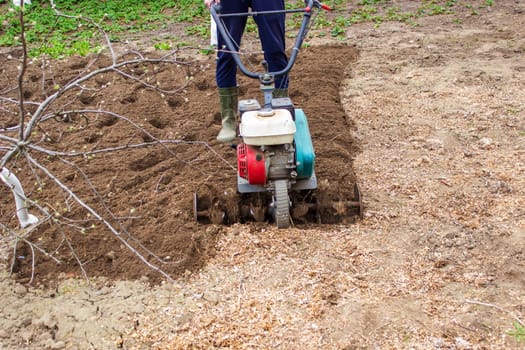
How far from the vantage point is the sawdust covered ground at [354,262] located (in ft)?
9.16

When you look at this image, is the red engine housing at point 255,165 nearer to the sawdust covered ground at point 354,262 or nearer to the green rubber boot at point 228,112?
the sawdust covered ground at point 354,262

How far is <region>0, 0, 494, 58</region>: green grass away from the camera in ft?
29.2

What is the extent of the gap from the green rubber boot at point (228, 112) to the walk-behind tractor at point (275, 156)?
0.90 metres

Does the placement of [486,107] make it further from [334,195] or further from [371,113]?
[334,195]

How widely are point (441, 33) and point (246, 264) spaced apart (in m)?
5.78

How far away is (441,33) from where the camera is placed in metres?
7.86

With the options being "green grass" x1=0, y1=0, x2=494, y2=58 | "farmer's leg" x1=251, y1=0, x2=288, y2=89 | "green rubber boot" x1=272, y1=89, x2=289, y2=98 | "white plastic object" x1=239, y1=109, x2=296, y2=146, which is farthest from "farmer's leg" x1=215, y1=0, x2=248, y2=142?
"green grass" x1=0, y1=0, x2=494, y2=58

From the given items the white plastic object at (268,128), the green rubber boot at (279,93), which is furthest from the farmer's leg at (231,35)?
the white plastic object at (268,128)

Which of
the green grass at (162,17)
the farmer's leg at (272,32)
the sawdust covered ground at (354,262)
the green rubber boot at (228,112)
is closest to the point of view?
the sawdust covered ground at (354,262)

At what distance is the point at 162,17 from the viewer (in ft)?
33.8

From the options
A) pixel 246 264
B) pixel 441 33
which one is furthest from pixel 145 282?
pixel 441 33

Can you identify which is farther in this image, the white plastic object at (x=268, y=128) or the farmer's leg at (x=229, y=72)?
the farmer's leg at (x=229, y=72)

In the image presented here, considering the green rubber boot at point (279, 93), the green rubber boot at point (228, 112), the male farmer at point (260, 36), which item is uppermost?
the male farmer at point (260, 36)

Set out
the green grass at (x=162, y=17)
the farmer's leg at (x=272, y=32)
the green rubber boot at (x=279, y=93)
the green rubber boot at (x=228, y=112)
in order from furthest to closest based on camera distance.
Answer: the green grass at (x=162, y=17) < the green rubber boot at (x=228, y=112) < the green rubber boot at (x=279, y=93) < the farmer's leg at (x=272, y=32)
